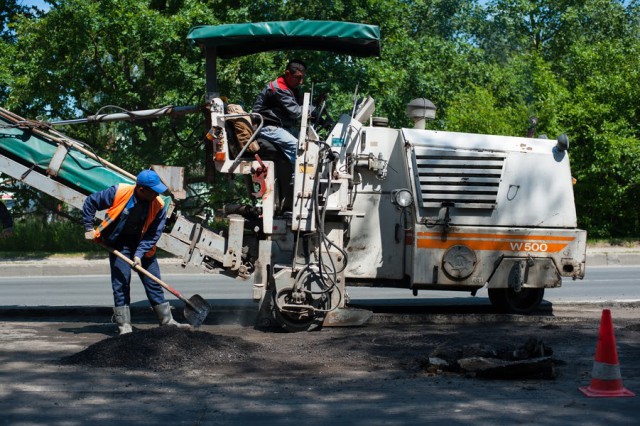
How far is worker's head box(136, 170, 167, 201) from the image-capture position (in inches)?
330

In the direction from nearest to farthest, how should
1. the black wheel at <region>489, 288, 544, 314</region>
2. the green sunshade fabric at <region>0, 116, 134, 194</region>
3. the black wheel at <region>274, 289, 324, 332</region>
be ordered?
the black wheel at <region>274, 289, 324, 332</region> → the green sunshade fabric at <region>0, 116, 134, 194</region> → the black wheel at <region>489, 288, 544, 314</region>

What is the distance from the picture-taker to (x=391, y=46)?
2058 centimetres

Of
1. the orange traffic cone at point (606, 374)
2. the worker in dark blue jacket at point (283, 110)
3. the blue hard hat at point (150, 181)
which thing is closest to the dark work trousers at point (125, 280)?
the blue hard hat at point (150, 181)

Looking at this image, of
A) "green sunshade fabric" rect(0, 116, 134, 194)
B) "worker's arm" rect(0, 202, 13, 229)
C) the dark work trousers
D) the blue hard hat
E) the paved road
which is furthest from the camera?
the paved road

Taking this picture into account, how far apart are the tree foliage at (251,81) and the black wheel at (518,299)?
8095 mm

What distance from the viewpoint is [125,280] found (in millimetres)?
8672

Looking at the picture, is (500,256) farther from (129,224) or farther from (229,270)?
(129,224)

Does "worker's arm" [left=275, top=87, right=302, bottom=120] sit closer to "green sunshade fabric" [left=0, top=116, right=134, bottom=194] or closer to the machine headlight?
the machine headlight

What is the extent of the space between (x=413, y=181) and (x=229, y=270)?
2.06m

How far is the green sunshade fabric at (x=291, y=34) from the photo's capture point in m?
8.83

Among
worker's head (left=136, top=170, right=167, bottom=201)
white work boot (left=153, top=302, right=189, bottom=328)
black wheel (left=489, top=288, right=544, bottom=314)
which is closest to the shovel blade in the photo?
white work boot (left=153, top=302, right=189, bottom=328)

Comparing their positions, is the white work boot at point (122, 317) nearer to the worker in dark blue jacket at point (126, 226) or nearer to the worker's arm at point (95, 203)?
the worker in dark blue jacket at point (126, 226)

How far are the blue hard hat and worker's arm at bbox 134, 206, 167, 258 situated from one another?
32 cm

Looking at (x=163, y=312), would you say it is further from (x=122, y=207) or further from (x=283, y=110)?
(x=283, y=110)
